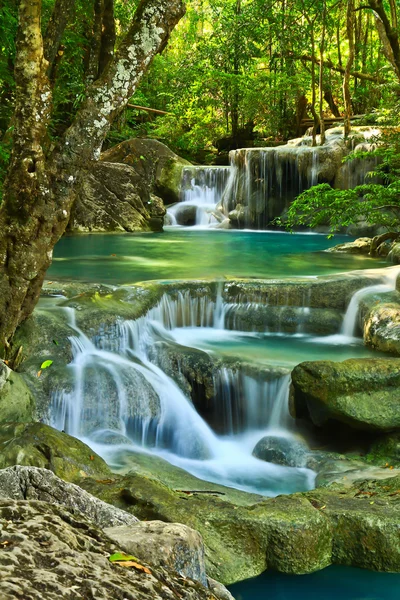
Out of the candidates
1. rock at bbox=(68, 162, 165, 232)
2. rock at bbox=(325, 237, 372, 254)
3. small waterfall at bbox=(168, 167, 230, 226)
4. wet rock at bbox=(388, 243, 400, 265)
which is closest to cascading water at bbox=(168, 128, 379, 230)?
small waterfall at bbox=(168, 167, 230, 226)

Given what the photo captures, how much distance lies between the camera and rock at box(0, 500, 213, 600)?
145cm

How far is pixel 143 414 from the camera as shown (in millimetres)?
7168

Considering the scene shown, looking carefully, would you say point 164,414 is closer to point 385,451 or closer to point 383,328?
point 385,451

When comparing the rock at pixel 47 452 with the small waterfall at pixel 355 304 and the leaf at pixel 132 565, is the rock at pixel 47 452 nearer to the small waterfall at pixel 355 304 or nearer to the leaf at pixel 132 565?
the leaf at pixel 132 565

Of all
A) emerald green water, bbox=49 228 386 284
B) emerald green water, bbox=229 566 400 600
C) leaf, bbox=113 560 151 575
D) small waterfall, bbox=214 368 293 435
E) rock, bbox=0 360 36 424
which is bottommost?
emerald green water, bbox=229 566 400 600

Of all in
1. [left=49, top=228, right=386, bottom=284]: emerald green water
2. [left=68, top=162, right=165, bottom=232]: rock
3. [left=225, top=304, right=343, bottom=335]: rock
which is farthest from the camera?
[left=68, top=162, right=165, bottom=232]: rock

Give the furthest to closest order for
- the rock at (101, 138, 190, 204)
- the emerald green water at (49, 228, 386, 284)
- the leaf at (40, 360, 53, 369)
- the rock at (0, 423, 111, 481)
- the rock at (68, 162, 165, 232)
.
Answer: the rock at (101, 138, 190, 204), the rock at (68, 162, 165, 232), the emerald green water at (49, 228, 386, 284), the leaf at (40, 360, 53, 369), the rock at (0, 423, 111, 481)

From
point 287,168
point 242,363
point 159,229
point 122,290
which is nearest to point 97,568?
point 242,363

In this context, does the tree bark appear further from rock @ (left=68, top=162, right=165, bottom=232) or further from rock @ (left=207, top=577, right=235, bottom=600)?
rock @ (left=68, top=162, right=165, bottom=232)

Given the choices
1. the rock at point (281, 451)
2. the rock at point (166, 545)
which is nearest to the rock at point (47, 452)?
the rock at point (281, 451)

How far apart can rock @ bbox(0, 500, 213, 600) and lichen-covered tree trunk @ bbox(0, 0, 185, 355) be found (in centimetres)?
438

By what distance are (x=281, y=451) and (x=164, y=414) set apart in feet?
4.46

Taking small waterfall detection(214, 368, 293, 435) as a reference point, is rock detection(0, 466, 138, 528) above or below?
above

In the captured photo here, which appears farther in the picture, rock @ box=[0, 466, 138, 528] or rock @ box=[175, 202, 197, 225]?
rock @ box=[175, 202, 197, 225]
